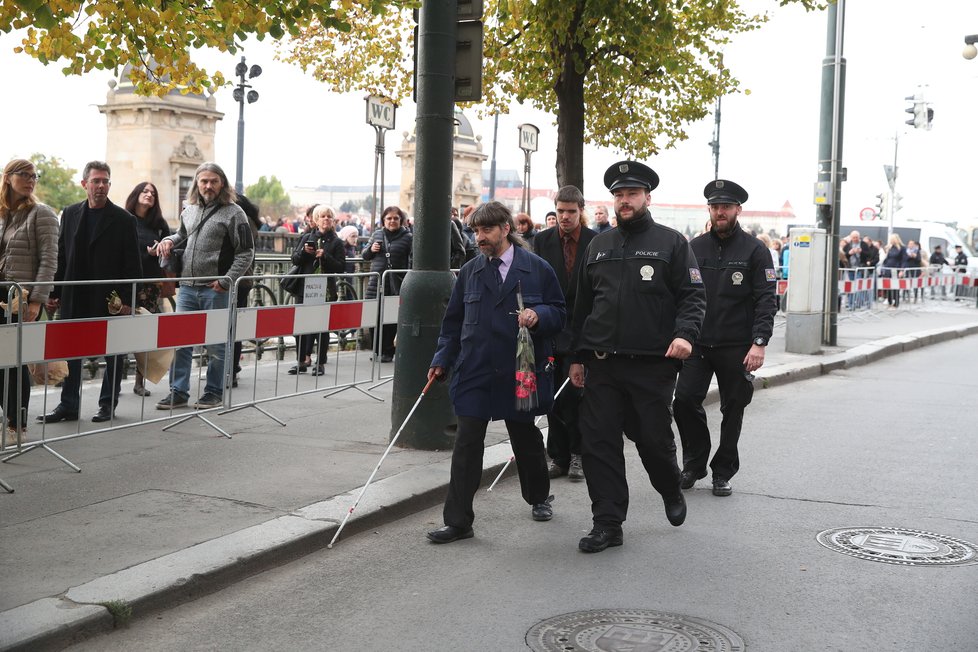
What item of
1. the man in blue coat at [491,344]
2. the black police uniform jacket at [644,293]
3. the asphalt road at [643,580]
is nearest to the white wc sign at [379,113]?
the asphalt road at [643,580]

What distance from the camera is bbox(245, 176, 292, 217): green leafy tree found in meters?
128

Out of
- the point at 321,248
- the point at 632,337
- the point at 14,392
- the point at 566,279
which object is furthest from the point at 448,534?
the point at 321,248

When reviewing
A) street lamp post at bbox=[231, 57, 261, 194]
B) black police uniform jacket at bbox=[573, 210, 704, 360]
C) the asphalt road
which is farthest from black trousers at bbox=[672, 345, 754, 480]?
street lamp post at bbox=[231, 57, 261, 194]

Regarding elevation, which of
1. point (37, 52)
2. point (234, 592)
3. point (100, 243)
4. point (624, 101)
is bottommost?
point (234, 592)

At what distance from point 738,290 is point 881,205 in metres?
42.5

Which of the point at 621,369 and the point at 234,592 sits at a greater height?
the point at 621,369

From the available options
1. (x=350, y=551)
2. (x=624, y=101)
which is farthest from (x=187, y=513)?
(x=624, y=101)

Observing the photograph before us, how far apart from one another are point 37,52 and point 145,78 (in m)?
1.29

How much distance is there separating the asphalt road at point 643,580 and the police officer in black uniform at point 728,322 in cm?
40

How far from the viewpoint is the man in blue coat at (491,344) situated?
604 cm

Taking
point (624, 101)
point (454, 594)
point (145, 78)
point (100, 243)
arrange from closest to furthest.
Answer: point (454, 594) < point (100, 243) < point (145, 78) < point (624, 101)

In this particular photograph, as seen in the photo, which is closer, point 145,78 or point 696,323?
point 696,323

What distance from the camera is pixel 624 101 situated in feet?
66.3

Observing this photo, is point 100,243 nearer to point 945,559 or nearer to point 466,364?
point 466,364
